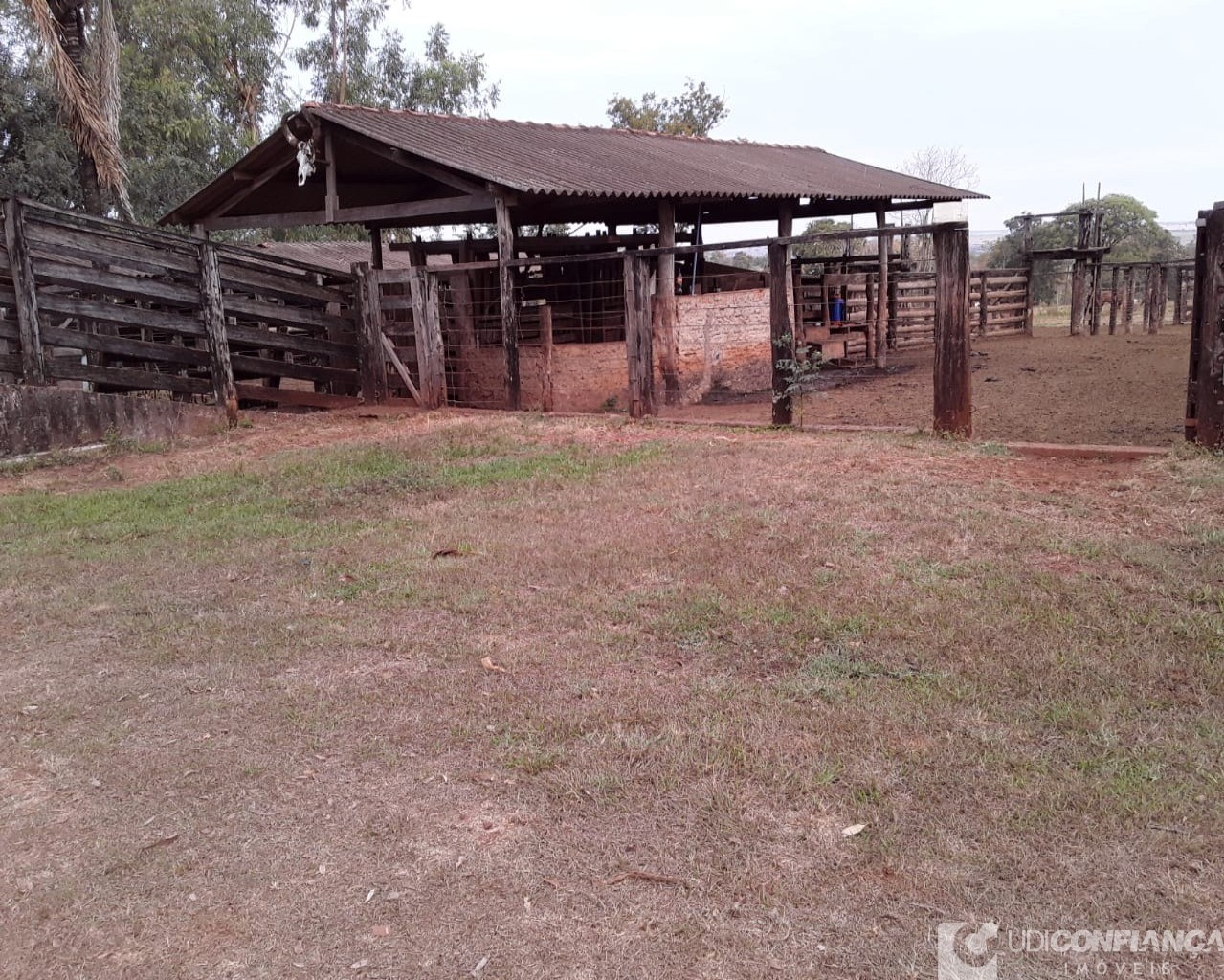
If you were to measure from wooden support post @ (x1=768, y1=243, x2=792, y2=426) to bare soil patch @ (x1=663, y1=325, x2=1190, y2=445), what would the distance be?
1276mm

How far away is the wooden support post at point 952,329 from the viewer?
8.74 m

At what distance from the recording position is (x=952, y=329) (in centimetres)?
882

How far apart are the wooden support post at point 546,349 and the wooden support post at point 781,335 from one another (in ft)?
12.9

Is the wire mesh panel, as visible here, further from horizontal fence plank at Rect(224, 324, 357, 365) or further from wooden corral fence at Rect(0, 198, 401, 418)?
horizontal fence plank at Rect(224, 324, 357, 365)

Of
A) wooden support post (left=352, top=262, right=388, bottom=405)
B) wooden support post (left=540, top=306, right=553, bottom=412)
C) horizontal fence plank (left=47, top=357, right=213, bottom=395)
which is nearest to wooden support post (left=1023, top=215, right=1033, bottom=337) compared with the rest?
wooden support post (left=540, top=306, right=553, bottom=412)

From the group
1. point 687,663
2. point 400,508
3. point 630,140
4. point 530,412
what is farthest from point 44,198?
point 687,663

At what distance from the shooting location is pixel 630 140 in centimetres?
1802

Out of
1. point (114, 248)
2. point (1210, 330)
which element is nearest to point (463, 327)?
point (114, 248)

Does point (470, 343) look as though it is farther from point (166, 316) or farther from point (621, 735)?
point (621, 735)

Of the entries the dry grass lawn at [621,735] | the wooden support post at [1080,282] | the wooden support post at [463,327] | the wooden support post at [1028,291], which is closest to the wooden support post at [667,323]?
the wooden support post at [463,327]

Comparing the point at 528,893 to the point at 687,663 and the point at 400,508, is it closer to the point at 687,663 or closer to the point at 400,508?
the point at 687,663

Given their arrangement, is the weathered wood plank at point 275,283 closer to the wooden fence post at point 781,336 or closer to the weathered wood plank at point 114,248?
the weathered wood plank at point 114,248

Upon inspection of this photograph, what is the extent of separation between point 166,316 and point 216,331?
0.62m

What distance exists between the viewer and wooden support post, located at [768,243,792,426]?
995 cm
